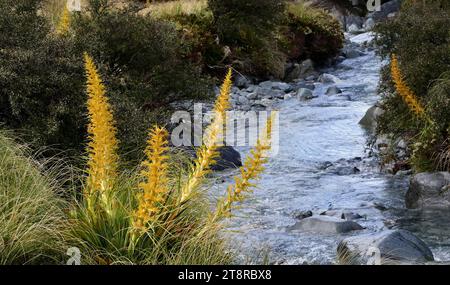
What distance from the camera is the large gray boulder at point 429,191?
28.8ft

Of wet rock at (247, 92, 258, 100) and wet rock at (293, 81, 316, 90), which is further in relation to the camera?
wet rock at (293, 81, 316, 90)

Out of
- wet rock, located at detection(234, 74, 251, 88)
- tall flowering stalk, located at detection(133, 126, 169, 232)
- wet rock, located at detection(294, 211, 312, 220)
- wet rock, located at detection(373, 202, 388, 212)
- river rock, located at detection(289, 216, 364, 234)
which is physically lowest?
wet rock, located at detection(234, 74, 251, 88)

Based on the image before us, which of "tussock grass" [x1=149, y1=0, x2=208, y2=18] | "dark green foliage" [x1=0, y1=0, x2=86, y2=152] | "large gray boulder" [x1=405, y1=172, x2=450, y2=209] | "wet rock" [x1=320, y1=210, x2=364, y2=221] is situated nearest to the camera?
"dark green foliage" [x1=0, y1=0, x2=86, y2=152]

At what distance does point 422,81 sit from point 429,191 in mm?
1758

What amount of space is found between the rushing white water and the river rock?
0.39ft

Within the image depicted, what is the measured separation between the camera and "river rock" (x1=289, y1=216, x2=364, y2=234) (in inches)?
309

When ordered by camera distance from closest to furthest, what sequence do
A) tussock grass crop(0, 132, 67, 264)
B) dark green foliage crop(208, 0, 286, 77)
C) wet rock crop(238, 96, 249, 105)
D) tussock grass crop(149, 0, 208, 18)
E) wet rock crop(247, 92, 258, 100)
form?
tussock grass crop(0, 132, 67, 264) → wet rock crop(238, 96, 249, 105) → wet rock crop(247, 92, 258, 100) → dark green foliage crop(208, 0, 286, 77) → tussock grass crop(149, 0, 208, 18)

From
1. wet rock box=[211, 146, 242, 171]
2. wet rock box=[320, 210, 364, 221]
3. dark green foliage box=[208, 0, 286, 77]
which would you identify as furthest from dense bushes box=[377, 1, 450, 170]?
dark green foliage box=[208, 0, 286, 77]

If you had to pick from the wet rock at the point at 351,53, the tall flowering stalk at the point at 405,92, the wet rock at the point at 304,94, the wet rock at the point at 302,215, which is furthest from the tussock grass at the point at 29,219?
the wet rock at the point at 351,53

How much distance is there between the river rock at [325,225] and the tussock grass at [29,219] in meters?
3.09

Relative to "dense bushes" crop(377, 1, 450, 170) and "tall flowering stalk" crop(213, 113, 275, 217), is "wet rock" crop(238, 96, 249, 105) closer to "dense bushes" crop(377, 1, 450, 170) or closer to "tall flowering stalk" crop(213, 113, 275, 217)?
"dense bushes" crop(377, 1, 450, 170)

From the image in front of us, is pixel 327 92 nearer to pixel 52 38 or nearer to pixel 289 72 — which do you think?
pixel 289 72

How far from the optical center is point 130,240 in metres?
4.45

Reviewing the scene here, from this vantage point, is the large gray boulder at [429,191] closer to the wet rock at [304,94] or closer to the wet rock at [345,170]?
the wet rock at [345,170]
